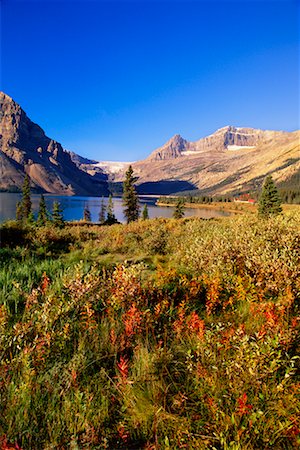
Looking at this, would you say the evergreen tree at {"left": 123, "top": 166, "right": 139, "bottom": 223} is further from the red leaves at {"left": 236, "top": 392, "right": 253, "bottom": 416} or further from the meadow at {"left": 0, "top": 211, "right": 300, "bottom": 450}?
the red leaves at {"left": 236, "top": 392, "right": 253, "bottom": 416}

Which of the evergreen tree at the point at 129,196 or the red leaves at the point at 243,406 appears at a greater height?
the evergreen tree at the point at 129,196

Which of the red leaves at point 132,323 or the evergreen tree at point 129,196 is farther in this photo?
the evergreen tree at point 129,196

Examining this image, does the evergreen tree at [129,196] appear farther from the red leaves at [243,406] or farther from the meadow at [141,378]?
the red leaves at [243,406]

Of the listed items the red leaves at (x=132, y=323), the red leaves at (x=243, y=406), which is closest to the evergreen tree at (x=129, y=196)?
the red leaves at (x=132, y=323)

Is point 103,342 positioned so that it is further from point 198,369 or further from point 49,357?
point 198,369

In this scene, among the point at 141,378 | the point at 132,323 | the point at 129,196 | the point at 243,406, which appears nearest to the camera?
the point at 243,406

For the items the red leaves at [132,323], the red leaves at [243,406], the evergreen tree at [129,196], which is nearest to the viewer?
the red leaves at [243,406]

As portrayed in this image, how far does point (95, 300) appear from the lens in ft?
15.1

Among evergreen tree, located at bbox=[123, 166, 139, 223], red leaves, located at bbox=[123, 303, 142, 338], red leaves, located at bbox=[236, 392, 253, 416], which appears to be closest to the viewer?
red leaves, located at bbox=[236, 392, 253, 416]

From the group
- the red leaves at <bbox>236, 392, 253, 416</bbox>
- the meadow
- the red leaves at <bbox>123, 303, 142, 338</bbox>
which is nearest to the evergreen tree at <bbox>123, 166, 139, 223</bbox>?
the meadow

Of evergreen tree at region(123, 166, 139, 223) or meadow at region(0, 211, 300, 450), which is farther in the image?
evergreen tree at region(123, 166, 139, 223)

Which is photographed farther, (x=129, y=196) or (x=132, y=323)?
(x=129, y=196)

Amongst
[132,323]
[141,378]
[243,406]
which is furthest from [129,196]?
[243,406]

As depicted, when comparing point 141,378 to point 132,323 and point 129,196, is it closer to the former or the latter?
point 132,323
